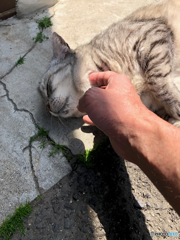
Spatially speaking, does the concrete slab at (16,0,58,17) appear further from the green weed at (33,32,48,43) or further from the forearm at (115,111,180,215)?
the forearm at (115,111,180,215)

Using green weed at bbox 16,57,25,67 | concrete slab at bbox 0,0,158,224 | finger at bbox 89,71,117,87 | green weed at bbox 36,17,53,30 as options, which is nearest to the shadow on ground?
concrete slab at bbox 0,0,158,224

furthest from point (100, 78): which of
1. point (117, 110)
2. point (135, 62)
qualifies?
point (117, 110)

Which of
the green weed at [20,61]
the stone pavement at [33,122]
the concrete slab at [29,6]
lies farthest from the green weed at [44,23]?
the green weed at [20,61]

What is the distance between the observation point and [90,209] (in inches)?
74.2

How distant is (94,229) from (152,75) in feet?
5.09

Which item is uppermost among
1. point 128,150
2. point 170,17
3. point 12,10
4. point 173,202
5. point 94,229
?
point 12,10

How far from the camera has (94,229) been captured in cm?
178

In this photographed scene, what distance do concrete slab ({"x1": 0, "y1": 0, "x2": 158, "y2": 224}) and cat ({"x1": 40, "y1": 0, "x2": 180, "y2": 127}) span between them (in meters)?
0.27

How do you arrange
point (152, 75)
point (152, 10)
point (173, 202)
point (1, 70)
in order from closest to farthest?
point (173, 202) < point (152, 75) < point (152, 10) < point (1, 70)

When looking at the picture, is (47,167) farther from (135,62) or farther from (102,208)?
(135,62)

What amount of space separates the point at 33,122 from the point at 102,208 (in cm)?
127

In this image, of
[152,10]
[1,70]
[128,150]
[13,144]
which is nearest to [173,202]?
[128,150]

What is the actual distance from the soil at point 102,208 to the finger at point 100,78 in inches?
33.7

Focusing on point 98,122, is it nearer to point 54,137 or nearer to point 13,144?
point 54,137
